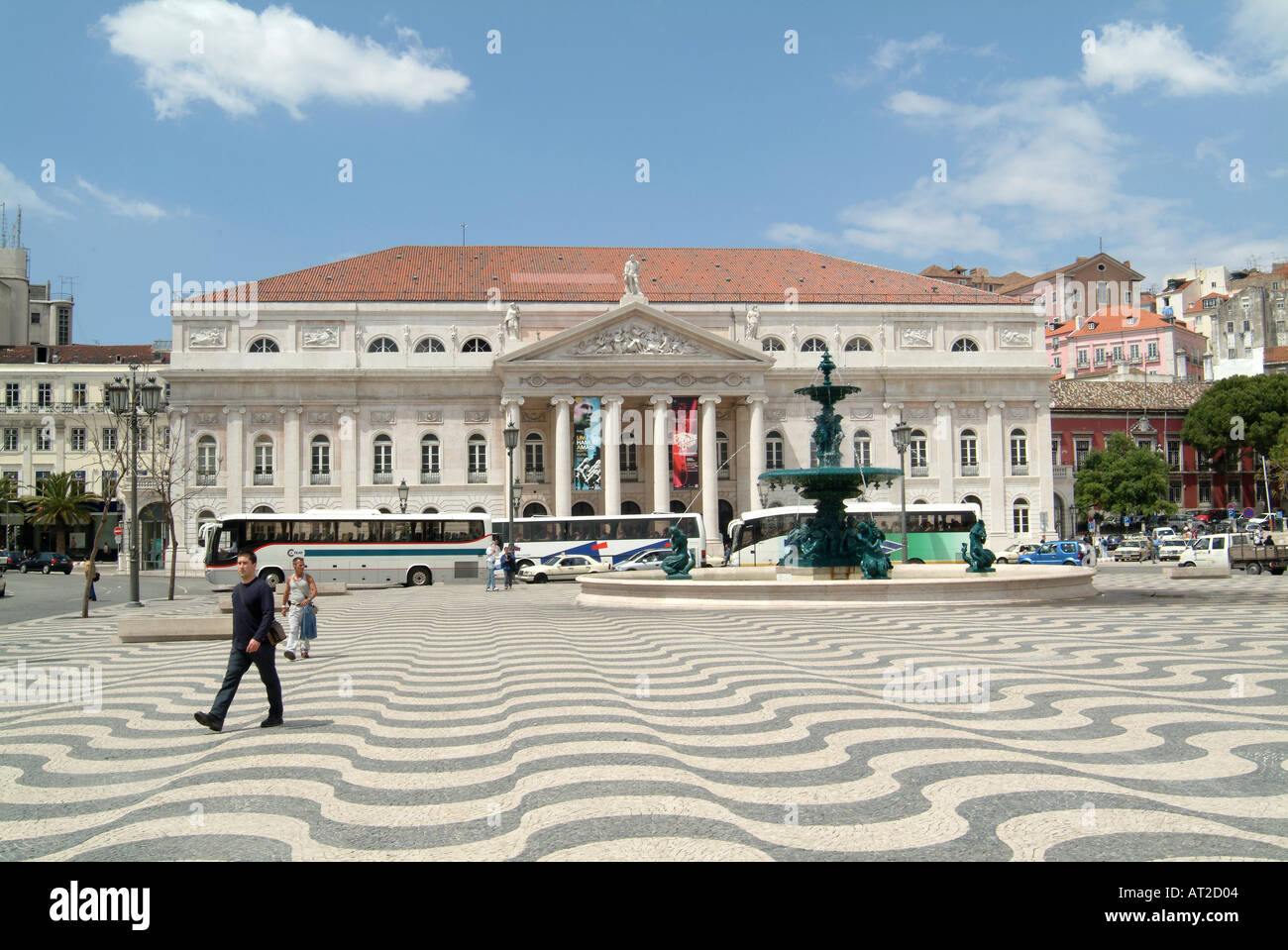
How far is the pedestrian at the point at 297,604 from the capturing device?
13188 mm

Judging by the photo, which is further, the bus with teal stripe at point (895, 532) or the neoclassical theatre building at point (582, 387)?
the neoclassical theatre building at point (582, 387)

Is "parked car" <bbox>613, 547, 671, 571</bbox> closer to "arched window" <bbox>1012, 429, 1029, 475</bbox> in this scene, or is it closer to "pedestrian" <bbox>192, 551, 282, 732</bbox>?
"arched window" <bbox>1012, 429, 1029, 475</bbox>

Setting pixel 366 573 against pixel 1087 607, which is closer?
pixel 1087 607

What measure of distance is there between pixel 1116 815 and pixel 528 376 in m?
47.1

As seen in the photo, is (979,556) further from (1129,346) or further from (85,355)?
(1129,346)

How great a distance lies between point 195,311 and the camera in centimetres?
5162

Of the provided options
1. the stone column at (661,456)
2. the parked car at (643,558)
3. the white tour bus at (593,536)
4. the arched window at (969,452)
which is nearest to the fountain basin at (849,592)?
the parked car at (643,558)

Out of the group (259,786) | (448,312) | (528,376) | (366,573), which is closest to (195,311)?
(448,312)

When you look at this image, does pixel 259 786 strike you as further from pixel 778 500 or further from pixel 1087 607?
pixel 778 500

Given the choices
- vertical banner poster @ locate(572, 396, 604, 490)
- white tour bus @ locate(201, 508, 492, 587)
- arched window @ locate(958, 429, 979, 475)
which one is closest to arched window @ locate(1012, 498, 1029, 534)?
arched window @ locate(958, 429, 979, 475)

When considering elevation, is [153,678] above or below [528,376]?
below

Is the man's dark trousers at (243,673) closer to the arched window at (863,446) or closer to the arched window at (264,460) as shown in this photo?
the arched window at (264,460)

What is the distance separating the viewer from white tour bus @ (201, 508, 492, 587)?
35.2 meters

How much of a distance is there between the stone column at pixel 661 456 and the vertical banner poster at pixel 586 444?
9.67 ft
